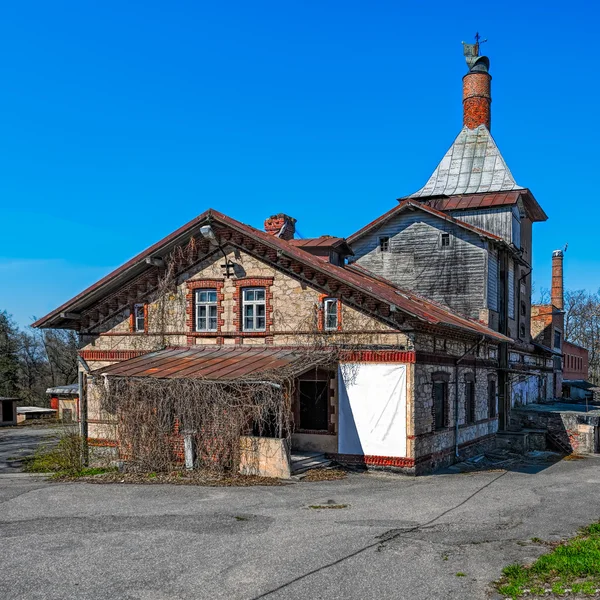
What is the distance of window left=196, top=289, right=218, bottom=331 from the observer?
18.8 meters

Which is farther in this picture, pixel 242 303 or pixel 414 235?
pixel 414 235

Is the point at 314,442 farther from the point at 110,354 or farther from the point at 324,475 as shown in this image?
the point at 110,354

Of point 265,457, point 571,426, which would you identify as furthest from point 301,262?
point 571,426

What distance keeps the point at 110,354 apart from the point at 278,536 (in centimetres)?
1083

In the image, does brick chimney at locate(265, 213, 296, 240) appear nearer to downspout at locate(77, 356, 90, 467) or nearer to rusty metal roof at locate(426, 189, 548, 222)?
rusty metal roof at locate(426, 189, 548, 222)

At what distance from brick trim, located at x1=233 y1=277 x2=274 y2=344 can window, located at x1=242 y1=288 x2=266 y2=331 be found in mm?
113

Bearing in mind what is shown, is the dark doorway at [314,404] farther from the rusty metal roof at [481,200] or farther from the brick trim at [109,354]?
the rusty metal roof at [481,200]

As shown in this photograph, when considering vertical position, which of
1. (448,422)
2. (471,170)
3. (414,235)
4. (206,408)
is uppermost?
(471,170)

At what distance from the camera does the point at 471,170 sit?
2786cm

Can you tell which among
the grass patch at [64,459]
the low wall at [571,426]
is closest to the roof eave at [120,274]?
the grass patch at [64,459]

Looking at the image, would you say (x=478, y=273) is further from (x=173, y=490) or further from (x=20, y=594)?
(x=20, y=594)

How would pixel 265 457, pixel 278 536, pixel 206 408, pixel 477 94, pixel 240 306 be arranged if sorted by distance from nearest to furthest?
pixel 278 536 < pixel 265 457 < pixel 206 408 < pixel 240 306 < pixel 477 94

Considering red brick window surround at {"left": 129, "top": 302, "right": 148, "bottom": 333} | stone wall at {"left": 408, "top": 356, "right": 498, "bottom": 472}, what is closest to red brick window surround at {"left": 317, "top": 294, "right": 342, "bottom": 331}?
stone wall at {"left": 408, "top": 356, "right": 498, "bottom": 472}

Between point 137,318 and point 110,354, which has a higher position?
point 137,318
